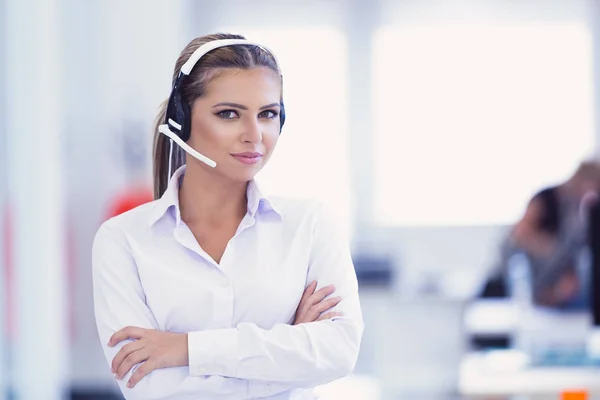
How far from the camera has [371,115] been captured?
8.12m

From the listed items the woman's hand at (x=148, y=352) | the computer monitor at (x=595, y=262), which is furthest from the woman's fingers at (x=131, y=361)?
the computer monitor at (x=595, y=262)

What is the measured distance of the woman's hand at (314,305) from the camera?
60.7 inches


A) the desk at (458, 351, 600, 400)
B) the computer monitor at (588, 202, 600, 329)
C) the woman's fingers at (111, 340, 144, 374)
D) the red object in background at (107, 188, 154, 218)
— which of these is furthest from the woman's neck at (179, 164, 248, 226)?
the red object in background at (107, 188, 154, 218)

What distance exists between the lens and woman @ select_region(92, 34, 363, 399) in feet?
4.82

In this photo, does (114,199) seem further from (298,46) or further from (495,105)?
(495,105)

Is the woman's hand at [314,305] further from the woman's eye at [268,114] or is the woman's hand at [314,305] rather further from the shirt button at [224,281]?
the woman's eye at [268,114]

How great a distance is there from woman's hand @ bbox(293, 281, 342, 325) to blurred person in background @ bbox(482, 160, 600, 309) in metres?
1.85

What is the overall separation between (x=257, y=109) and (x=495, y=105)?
275 inches

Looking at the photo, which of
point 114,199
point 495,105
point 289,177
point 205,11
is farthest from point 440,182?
point 114,199

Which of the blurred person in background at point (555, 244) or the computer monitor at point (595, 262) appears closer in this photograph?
the computer monitor at point (595, 262)

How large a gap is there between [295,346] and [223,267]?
0.17 metres

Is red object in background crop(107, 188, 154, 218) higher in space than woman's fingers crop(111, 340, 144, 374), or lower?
lower

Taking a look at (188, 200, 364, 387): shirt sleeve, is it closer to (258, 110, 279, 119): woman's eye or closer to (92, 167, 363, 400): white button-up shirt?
(92, 167, 363, 400): white button-up shirt

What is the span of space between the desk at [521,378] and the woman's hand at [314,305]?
1330 mm
